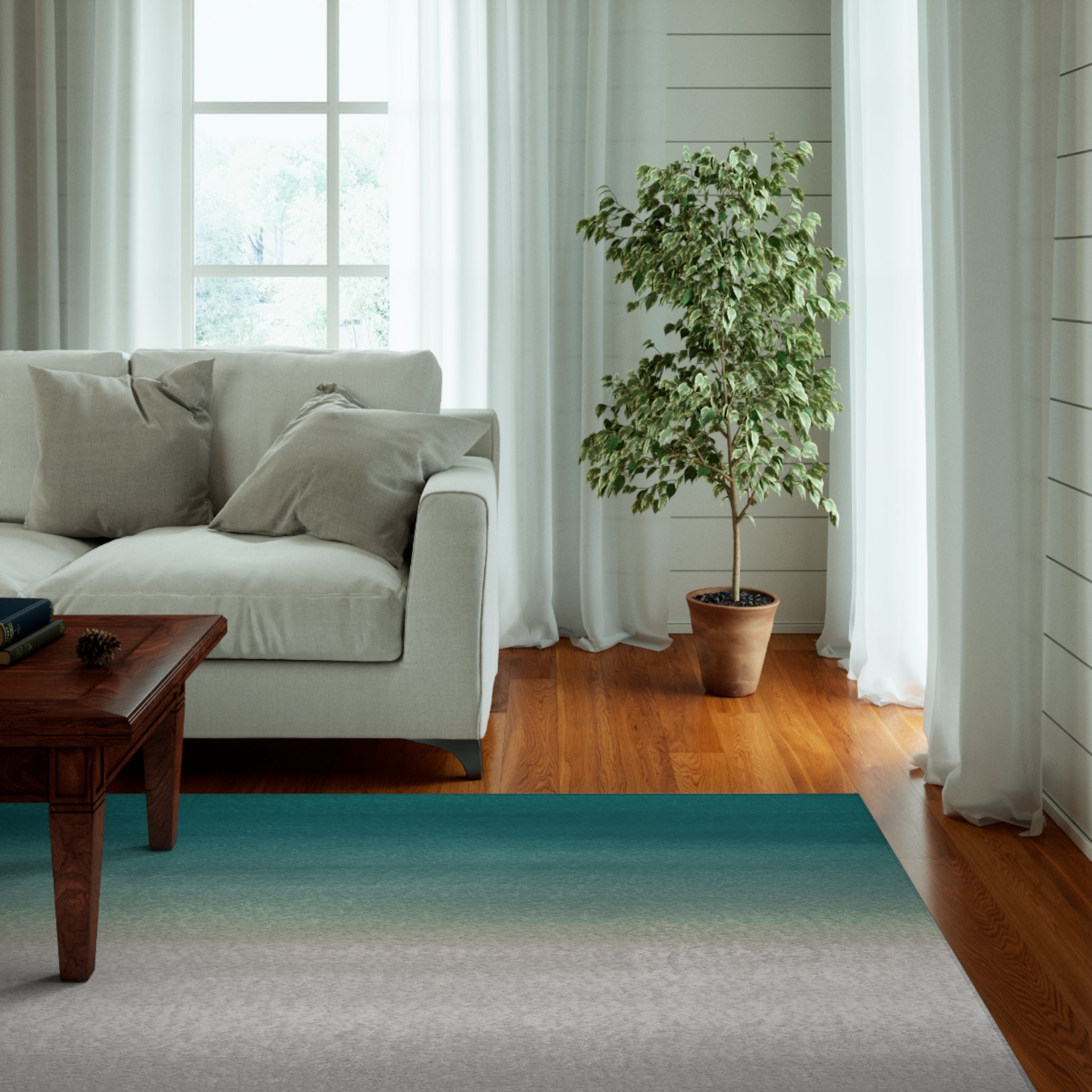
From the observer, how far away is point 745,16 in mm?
3922

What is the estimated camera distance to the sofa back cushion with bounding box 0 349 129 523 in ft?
10.3

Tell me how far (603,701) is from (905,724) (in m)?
0.80

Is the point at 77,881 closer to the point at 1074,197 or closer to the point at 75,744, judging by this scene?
the point at 75,744

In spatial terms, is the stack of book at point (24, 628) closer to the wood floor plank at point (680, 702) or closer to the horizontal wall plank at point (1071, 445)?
the wood floor plank at point (680, 702)

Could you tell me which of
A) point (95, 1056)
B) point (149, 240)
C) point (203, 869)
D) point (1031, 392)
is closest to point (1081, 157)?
point (1031, 392)

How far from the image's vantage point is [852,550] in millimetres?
3777

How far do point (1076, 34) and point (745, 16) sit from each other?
6.03ft

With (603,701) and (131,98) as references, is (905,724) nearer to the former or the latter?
(603,701)

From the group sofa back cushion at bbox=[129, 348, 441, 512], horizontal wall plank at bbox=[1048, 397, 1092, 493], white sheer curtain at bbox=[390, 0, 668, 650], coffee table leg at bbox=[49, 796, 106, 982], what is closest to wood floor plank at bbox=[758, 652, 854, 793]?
white sheer curtain at bbox=[390, 0, 668, 650]

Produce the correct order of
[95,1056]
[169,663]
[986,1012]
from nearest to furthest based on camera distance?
[95,1056], [986,1012], [169,663]

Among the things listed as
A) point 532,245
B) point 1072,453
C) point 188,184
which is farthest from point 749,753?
point 188,184

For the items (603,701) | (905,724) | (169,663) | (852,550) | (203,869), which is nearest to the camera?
(169,663)

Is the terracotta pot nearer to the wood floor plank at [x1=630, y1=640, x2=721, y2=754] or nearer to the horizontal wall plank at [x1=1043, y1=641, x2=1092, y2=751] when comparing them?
the wood floor plank at [x1=630, y1=640, x2=721, y2=754]

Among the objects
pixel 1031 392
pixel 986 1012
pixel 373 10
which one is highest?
pixel 373 10
